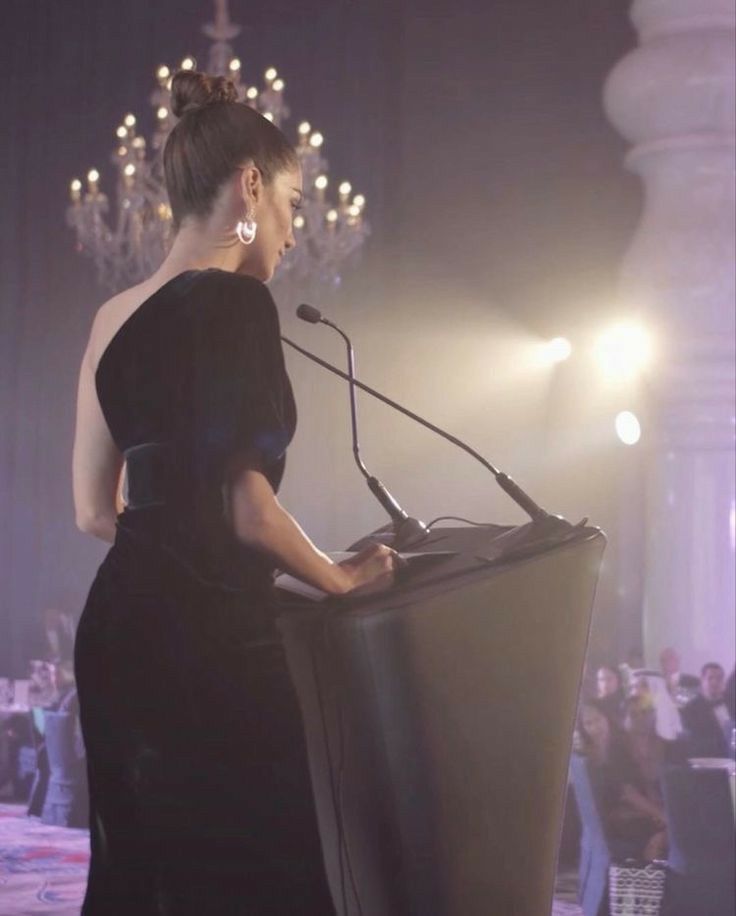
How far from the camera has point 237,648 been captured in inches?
56.1

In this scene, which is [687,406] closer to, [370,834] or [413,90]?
[413,90]

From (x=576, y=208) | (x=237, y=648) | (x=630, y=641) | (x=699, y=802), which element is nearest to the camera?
(x=237, y=648)

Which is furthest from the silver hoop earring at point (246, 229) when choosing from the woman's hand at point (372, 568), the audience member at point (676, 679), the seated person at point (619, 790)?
the audience member at point (676, 679)

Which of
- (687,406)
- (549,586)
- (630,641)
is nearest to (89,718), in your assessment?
(549,586)

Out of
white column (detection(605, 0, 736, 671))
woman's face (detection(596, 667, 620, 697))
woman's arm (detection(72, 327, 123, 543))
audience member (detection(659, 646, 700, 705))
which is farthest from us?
white column (detection(605, 0, 736, 671))

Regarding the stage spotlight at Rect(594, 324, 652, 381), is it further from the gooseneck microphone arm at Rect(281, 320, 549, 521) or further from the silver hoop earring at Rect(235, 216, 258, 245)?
the silver hoop earring at Rect(235, 216, 258, 245)

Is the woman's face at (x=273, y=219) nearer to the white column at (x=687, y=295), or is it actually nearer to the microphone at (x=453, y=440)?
the microphone at (x=453, y=440)

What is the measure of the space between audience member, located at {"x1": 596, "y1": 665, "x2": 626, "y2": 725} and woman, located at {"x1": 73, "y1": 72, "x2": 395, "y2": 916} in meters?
3.77

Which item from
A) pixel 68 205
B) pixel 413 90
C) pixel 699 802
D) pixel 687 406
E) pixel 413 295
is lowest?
pixel 699 802

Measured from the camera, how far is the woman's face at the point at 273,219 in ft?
5.01

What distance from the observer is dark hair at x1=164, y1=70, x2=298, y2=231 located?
4.94 feet

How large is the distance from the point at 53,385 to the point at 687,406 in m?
3.58

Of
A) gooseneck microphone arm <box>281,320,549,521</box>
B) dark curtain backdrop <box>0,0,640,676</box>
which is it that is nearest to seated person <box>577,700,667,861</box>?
dark curtain backdrop <box>0,0,640,676</box>

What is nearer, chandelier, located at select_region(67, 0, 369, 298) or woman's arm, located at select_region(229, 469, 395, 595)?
woman's arm, located at select_region(229, 469, 395, 595)
